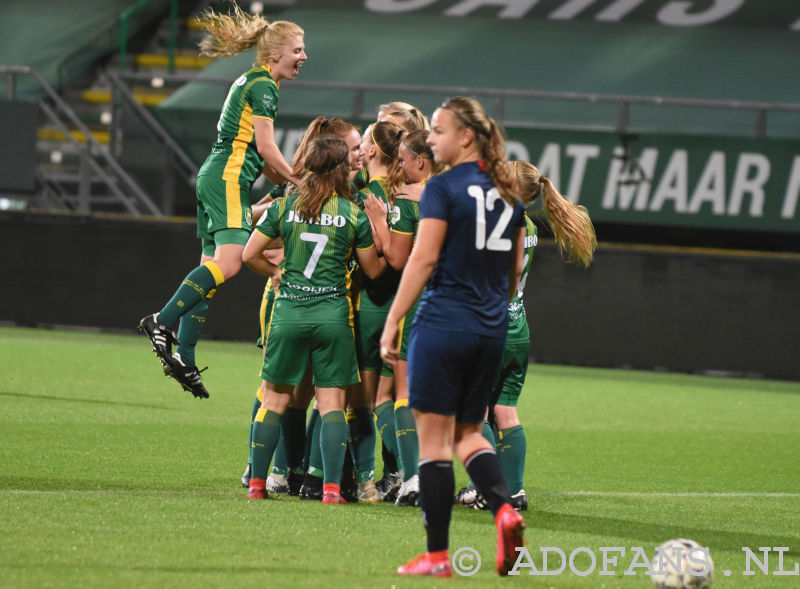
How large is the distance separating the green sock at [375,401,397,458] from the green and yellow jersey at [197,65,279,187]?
1.91 metres

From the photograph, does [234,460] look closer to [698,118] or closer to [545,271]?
[545,271]

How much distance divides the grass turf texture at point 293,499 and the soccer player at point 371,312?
1.04 ft

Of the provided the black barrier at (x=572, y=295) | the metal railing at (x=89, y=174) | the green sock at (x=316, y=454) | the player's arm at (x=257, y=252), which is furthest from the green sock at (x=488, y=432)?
the metal railing at (x=89, y=174)

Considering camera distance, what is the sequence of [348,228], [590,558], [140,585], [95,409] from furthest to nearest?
[95,409]
[348,228]
[590,558]
[140,585]

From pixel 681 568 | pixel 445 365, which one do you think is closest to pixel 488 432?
pixel 445 365

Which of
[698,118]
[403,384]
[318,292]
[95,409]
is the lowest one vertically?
[95,409]

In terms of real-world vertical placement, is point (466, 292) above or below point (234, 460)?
above

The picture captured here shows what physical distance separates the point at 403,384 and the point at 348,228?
2.95 ft

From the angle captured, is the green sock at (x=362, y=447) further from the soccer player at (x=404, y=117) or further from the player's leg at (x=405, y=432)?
the soccer player at (x=404, y=117)

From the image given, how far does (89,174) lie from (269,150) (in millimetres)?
9956

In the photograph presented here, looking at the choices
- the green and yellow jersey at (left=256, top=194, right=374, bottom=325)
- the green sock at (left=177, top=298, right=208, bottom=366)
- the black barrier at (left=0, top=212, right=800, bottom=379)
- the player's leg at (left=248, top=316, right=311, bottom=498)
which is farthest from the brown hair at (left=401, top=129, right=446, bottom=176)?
the black barrier at (left=0, top=212, right=800, bottom=379)

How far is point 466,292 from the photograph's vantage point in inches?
188

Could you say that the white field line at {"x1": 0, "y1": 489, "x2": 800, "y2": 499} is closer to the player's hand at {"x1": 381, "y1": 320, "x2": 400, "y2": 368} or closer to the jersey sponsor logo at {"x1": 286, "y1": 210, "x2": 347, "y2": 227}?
the jersey sponsor logo at {"x1": 286, "y1": 210, "x2": 347, "y2": 227}

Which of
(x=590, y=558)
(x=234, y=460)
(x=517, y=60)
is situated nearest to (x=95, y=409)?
(x=234, y=460)
